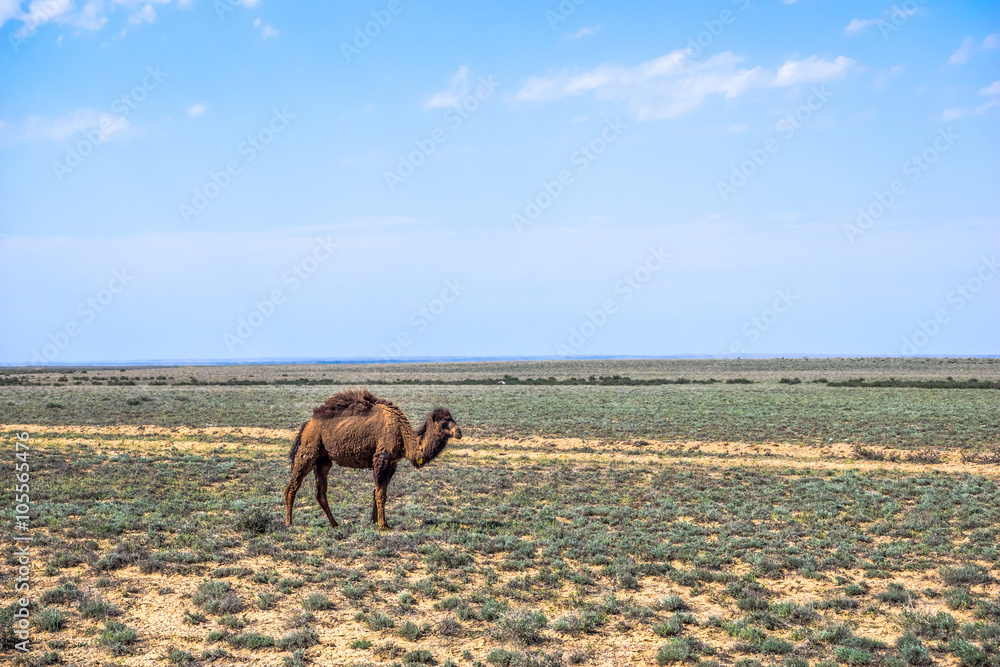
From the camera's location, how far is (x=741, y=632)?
27.5 feet

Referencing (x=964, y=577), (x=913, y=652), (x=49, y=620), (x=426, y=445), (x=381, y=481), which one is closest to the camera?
(x=913, y=652)

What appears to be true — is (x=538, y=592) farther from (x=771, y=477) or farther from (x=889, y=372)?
(x=889, y=372)

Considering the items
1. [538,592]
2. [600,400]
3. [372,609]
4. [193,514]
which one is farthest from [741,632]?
[600,400]

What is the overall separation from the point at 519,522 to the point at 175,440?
57.5ft

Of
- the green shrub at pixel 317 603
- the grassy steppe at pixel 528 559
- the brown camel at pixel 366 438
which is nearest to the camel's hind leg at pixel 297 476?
the brown camel at pixel 366 438

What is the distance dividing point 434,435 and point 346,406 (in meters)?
1.74

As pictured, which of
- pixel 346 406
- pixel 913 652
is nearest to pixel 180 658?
pixel 346 406

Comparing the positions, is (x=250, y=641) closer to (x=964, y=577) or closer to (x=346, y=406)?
(x=346, y=406)

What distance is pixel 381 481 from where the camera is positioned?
11.8 m

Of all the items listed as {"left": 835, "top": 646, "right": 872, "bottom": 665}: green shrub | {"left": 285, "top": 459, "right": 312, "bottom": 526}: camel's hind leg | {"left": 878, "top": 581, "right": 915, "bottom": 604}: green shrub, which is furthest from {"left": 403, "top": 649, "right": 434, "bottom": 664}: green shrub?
{"left": 878, "top": 581, "right": 915, "bottom": 604}: green shrub

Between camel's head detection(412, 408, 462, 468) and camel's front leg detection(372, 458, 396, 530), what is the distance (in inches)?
20.9

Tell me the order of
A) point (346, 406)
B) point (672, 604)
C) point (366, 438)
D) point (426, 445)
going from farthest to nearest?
point (346, 406) → point (366, 438) → point (426, 445) → point (672, 604)

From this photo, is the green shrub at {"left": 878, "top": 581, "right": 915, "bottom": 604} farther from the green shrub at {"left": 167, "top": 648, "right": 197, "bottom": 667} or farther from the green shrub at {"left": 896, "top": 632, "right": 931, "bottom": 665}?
the green shrub at {"left": 167, "top": 648, "right": 197, "bottom": 667}

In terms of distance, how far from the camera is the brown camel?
1139 centimetres
